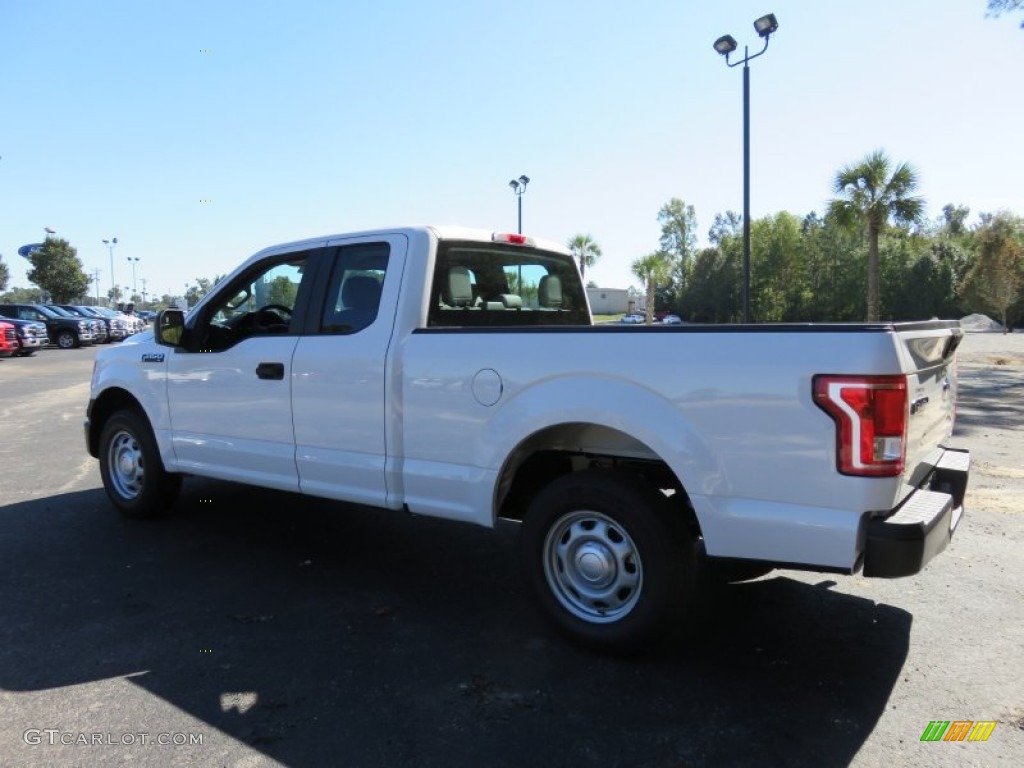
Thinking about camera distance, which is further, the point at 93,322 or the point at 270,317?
the point at 93,322

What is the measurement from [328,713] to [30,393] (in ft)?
46.8

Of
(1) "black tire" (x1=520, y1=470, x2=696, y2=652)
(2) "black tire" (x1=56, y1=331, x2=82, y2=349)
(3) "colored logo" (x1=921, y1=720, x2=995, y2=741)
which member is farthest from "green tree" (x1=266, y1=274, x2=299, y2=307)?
(2) "black tire" (x1=56, y1=331, x2=82, y2=349)

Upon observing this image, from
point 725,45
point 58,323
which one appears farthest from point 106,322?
point 725,45

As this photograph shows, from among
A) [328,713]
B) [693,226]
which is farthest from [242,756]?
[693,226]

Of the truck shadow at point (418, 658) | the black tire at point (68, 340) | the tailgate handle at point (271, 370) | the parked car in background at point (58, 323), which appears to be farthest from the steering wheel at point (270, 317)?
the black tire at point (68, 340)

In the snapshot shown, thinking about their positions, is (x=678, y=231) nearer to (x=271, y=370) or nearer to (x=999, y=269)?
(x=999, y=269)

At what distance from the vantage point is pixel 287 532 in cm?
541

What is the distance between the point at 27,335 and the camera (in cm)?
2461

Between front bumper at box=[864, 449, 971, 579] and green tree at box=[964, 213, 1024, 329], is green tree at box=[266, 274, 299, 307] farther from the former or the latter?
green tree at box=[964, 213, 1024, 329]

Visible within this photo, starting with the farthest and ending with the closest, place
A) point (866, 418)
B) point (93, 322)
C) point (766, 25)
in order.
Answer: point (93, 322) → point (766, 25) → point (866, 418)

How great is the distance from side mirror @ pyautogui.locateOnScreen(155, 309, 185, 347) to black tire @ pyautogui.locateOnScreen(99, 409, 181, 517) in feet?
2.74

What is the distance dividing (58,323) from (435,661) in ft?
103

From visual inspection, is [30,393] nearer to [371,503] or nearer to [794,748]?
[371,503]

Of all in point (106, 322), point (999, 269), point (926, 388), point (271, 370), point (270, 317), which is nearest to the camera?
point (926, 388)
